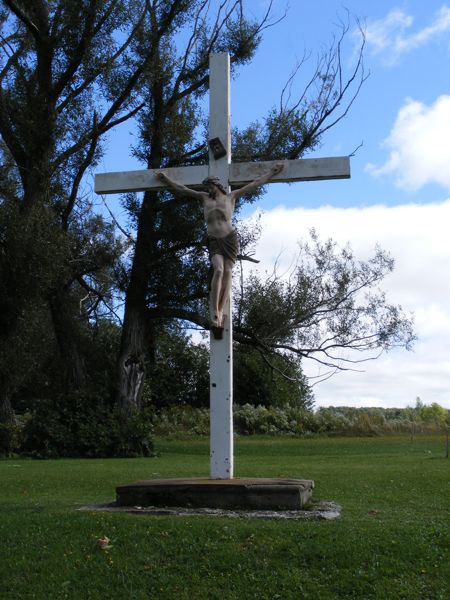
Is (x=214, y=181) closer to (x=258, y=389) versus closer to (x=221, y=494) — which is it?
(x=221, y=494)

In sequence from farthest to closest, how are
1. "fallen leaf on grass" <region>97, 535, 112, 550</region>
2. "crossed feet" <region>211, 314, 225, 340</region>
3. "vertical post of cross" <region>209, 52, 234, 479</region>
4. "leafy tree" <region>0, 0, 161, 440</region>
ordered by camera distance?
"leafy tree" <region>0, 0, 161, 440</region>, "crossed feet" <region>211, 314, 225, 340</region>, "vertical post of cross" <region>209, 52, 234, 479</region>, "fallen leaf on grass" <region>97, 535, 112, 550</region>

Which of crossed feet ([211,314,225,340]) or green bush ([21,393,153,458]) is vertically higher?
crossed feet ([211,314,225,340])

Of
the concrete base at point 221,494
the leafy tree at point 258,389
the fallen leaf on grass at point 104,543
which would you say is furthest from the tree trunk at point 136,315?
the fallen leaf on grass at point 104,543

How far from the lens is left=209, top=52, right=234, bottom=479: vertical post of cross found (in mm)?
8312

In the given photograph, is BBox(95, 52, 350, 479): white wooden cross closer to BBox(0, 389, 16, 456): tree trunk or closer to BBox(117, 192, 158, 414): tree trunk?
BBox(0, 389, 16, 456): tree trunk

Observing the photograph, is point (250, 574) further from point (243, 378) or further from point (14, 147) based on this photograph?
point (243, 378)

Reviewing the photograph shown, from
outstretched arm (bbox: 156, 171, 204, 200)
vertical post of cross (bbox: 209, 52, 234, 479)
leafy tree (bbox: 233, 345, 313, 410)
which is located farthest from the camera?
leafy tree (bbox: 233, 345, 313, 410)

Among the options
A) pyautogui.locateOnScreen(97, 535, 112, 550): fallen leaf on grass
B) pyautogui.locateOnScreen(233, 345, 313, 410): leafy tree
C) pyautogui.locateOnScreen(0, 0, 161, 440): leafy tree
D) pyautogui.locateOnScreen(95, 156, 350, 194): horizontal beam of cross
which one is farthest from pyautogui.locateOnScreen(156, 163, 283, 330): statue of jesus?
pyautogui.locateOnScreen(233, 345, 313, 410): leafy tree

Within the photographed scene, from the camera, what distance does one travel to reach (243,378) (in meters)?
36.6

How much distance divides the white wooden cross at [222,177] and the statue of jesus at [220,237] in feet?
0.50

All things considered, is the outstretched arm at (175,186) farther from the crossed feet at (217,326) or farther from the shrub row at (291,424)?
the shrub row at (291,424)

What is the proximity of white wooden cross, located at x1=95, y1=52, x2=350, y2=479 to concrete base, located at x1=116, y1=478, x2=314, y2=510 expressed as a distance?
52 centimetres

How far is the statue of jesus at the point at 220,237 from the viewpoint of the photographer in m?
8.48

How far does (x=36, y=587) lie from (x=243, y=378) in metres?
30.7
